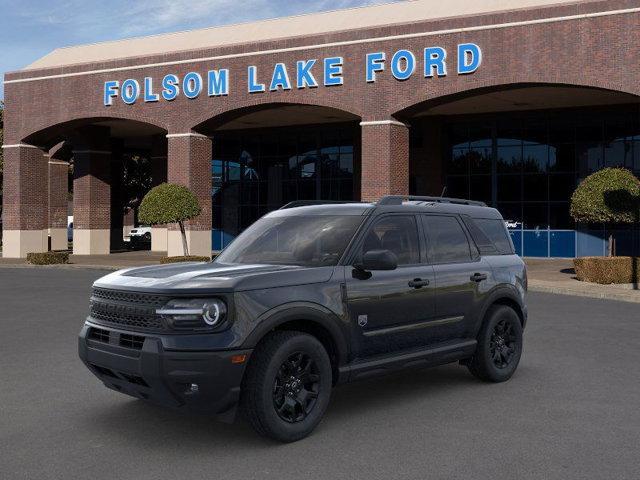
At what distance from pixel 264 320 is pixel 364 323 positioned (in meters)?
1.11

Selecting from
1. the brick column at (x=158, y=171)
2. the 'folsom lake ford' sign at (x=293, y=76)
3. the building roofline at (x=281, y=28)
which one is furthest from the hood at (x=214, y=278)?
the brick column at (x=158, y=171)

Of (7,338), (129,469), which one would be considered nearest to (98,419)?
(129,469)

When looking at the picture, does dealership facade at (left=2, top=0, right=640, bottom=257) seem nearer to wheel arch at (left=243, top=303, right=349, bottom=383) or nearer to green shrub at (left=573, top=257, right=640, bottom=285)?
green shrub at (left=573, top=257, right=640, bottom=285)

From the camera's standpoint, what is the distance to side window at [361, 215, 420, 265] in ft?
22.5

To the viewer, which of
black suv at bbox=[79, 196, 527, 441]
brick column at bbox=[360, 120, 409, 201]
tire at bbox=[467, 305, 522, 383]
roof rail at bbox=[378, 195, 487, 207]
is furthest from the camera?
brick column at bbox=[360, 120, 409, 201]

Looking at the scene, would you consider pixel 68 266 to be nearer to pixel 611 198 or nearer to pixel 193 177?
pixel 193 177

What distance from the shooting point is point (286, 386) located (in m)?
5.82

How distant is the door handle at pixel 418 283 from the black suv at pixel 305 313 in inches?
0.8

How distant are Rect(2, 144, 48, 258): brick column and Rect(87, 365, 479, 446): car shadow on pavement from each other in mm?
32632

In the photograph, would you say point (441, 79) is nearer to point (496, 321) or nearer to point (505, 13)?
point (505, 13)

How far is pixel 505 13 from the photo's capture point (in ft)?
86.4

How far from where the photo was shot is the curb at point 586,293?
17656 mm

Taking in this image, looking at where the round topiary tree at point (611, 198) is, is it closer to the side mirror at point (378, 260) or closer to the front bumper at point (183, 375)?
the side mirror at point (378, 260)

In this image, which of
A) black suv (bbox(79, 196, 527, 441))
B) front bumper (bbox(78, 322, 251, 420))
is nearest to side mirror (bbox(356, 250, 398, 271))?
black suv (bbox(79, 196, 527, 441))
